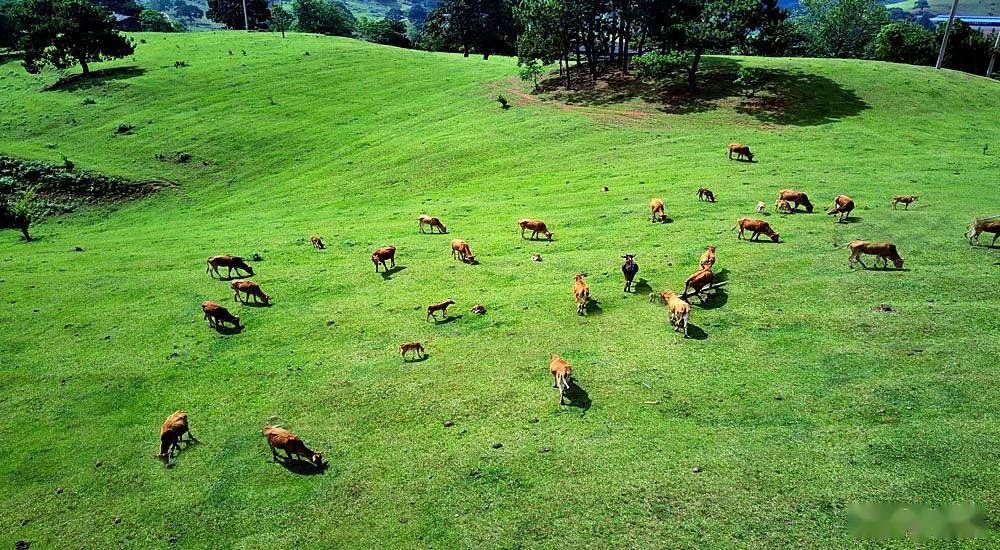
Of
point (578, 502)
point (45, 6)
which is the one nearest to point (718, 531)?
point (578, 502)

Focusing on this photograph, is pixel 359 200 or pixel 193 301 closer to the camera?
pixel 193 301

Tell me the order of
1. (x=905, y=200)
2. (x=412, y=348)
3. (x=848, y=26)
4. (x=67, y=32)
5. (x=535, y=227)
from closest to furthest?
(x=412, y=348) → (x=905, y=200) → (x=535, y=227) → (x=67, y=32) → (x=848, y=26)

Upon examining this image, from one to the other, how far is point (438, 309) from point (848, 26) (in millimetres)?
113230

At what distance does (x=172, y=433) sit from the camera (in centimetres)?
1420

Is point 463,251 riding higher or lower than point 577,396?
higher

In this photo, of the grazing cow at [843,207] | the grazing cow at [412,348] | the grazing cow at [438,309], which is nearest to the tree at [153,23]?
the grazing cow at [438,309]

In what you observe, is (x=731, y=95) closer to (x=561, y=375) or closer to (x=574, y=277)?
(x=574, y=277)

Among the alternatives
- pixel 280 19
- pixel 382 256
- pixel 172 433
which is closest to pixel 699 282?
pixel 382 256

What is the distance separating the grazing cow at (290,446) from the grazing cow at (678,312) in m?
11.4

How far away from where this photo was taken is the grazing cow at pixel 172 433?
46.4 feet

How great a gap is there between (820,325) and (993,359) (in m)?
4.19

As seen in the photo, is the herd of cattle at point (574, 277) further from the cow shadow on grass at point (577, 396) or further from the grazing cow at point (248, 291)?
the cow shadow on grass at point (577, 396)

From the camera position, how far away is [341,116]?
63.4 meters

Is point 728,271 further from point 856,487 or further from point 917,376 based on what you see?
point 856,487
